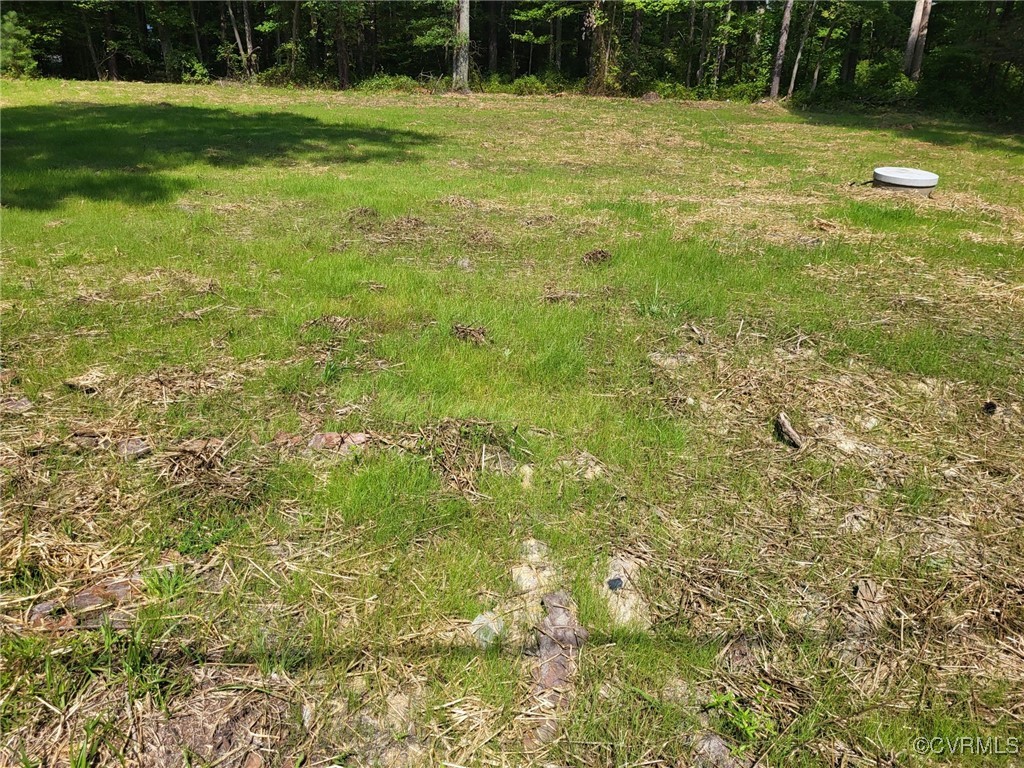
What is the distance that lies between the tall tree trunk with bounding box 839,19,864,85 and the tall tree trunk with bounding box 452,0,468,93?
20.4 metres

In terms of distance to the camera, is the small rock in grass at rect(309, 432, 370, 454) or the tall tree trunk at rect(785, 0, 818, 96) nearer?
the small rock in grass at rect(309, 432, 370, 454)

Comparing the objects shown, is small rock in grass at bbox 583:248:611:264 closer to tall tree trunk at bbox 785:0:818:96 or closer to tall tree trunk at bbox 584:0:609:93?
tall tree trunk at bbox 584:0:609:93

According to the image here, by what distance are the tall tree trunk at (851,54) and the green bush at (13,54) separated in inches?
1507

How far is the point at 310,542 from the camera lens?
8.58 ft

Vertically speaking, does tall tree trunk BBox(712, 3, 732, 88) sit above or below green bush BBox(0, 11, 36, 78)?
above

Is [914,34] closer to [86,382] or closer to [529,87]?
[529,87]

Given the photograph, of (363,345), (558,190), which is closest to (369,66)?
(558,190)

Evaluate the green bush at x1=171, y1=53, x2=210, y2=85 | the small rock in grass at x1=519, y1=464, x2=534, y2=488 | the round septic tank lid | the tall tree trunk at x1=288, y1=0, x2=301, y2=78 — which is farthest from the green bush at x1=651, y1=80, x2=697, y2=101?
the small rock in grass at x1=519, y1=464, x2=534, y2=488

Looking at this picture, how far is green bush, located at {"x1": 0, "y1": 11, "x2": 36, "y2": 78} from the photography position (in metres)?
22.3

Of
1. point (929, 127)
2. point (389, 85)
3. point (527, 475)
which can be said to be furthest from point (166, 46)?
point (527, 475)

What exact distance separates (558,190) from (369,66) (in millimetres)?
34309

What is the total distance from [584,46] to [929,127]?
2603 cm

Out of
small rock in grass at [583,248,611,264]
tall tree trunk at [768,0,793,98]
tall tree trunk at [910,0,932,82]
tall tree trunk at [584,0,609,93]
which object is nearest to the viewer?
small rock in grass at [583,248,611,264]

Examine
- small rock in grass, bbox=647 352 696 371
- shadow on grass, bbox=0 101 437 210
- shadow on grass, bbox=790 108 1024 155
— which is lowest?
small rock in grass, bbox=647 352 696 371
